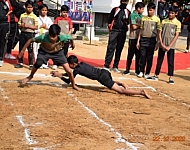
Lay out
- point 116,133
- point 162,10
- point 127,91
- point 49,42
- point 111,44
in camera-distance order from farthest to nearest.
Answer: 1. point 162,10
2. point 111,44
3. point 127,91
4. point 49,42
5. point 116,133

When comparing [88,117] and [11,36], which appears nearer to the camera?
[88,117]

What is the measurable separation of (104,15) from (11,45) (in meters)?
14.1

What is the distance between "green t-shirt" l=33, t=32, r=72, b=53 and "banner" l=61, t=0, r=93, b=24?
7.64 m

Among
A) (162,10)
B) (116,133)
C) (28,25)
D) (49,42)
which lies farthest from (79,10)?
(162,10)

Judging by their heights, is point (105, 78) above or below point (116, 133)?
above

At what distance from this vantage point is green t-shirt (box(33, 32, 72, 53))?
24.3 feet

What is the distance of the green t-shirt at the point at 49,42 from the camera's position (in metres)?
7.41

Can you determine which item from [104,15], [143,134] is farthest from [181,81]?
[104,15]

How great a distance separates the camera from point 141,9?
10.2 meters

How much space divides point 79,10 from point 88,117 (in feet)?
32.8

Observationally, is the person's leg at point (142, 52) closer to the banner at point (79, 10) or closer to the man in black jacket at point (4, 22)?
the man in black jacket at point (4, 22)

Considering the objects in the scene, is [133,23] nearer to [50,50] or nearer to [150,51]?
[150,51]

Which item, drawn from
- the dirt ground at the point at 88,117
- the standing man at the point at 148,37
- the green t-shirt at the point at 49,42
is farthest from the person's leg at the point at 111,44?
the green t-shirt at the point at 49,42

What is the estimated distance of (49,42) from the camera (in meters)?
7.46
